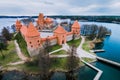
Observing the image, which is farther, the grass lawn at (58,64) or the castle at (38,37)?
the castle at (38,37)

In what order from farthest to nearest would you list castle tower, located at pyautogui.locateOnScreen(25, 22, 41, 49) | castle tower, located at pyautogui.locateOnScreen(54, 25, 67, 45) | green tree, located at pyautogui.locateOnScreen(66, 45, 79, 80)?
castle tower, located at pyautogui.locateOnScreen(54, 25, 67, 45) < castle tower, located at pyautogui.locateOnScreen(25, 22, 41, 49) < green tree, located at pyautogui.locateOnScreen(66, 45, 79, 80)

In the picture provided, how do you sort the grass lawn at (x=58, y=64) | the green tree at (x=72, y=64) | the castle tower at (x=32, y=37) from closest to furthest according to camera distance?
1. the green tree at (x=72, y=64)
2. the grass lawn at (x=58, y=64)
3. the castle tower at (x=32, y=37)

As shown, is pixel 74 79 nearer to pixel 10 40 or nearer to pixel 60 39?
pixel 60 39

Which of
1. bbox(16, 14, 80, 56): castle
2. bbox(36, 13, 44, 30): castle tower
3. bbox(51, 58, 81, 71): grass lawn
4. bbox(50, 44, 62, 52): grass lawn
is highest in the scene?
bbox(36, 13, 44, 30): castle tower

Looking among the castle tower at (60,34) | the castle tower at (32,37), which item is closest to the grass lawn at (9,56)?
the castle tower at (32,37)

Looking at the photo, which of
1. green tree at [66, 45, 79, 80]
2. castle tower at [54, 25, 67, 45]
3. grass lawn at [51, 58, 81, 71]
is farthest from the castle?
green tree at [66, 45, 79, 80]

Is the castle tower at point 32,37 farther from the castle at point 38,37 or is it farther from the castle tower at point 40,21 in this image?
the castle tower at point 40,21

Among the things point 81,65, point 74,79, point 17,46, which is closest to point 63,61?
point 81,65

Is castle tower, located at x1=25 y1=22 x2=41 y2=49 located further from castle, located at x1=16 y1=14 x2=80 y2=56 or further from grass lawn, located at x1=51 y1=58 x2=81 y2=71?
grass lawn, located at x1=51 y1=58 x2=81 y2=71

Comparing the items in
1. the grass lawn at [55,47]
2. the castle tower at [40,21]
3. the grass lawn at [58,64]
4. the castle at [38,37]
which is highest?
the castle tower at [40,21]

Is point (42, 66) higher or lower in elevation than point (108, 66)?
higher

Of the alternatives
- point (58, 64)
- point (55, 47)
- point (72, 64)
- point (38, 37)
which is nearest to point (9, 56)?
point (38, 37)
